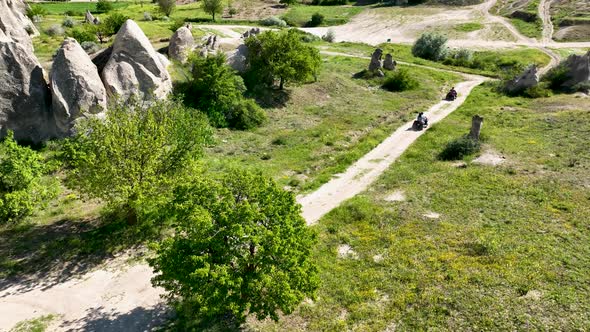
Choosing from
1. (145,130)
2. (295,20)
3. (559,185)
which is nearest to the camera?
(145,130)

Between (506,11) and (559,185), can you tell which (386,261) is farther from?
(506,11)

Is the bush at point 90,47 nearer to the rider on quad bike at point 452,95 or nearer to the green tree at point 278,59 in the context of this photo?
the green tree at point 278,59

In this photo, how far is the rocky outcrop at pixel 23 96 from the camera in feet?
117

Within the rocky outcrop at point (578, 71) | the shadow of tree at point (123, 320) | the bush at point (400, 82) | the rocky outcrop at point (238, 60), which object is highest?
the rocky outcrop at point (238, 60)

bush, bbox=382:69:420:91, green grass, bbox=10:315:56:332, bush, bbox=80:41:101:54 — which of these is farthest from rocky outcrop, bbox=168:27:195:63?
green grass, bbox=10:315:56:332

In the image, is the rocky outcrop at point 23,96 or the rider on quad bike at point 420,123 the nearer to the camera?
the rocky outcrop at point 23,96

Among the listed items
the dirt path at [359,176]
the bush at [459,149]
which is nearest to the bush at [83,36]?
the dirt path at [359,176]

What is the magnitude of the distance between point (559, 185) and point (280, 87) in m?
36.5

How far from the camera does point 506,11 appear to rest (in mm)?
131750

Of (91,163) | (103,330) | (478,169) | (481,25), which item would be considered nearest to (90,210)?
(91,163)

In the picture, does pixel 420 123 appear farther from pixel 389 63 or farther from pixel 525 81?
pixel 389 63

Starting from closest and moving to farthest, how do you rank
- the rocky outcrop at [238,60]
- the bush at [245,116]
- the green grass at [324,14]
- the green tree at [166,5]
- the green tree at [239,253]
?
1. the green tree at [239,253]
2. the bush at [245,116]
3. the rocky outcrop at [238,60]
4. the green tree at [166,5]
5. the green grass at [324,14]

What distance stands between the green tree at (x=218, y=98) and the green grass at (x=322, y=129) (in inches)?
70.3

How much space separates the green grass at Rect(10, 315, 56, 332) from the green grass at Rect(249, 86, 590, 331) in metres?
10.4
